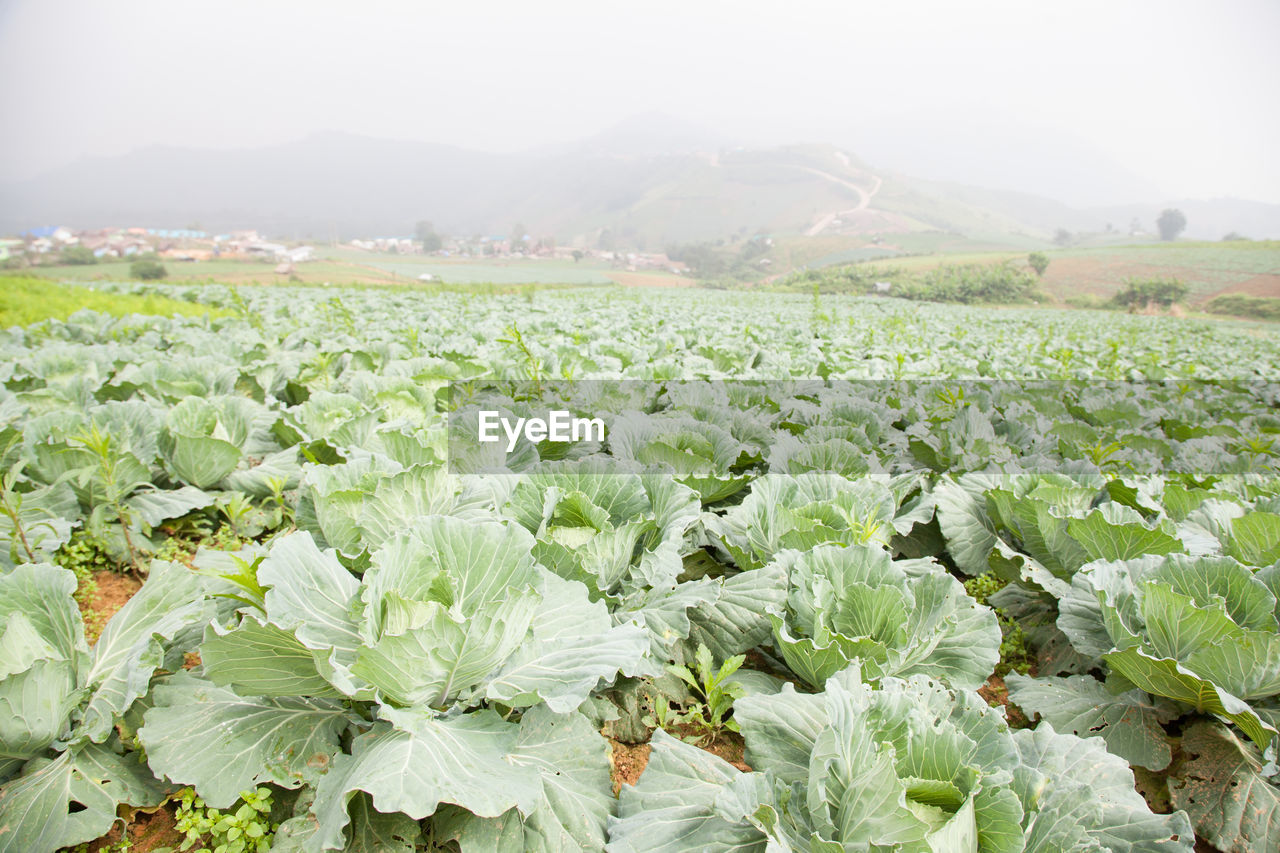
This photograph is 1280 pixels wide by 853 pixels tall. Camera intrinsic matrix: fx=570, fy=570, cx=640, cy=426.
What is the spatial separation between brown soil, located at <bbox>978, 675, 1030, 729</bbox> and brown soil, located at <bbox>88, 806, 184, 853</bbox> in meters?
2.81

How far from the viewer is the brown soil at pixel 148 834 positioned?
1.65 metres

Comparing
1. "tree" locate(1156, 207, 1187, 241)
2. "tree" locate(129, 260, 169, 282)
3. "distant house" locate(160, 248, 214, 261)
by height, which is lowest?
"tree" locate(129, 260, 169, 282)

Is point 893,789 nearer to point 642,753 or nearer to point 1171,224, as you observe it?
point 642,753

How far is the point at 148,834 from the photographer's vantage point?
1.68 m

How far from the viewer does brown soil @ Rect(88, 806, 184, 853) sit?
64.8 inches

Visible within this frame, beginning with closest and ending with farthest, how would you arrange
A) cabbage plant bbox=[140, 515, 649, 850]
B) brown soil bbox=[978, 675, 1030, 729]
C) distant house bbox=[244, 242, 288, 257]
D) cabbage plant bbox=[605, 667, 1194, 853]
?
cabbage plant bbox=[605, 667, 1194, 853] < cabbage plant bbox=[140, 515, 649, 850] < brown soil bbox=[978, 675, 1030, 729] < distant house bbox=[244, 242, 288, 257]

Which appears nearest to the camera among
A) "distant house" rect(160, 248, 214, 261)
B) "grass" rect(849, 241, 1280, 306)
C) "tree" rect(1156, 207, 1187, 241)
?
"grass" rect(849, 241, 1280, 306)

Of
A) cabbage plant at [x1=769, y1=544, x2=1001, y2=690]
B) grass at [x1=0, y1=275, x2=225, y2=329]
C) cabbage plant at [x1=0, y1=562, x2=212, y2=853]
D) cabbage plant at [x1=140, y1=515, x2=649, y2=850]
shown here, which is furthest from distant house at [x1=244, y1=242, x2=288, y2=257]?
cabbage plant at [x1=769, y1=544, x2=1001, y2=690]

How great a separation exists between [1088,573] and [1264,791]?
78cm

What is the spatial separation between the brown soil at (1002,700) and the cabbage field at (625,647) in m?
0.02

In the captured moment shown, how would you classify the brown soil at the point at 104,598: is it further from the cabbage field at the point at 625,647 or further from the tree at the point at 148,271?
the tree at the point at 148,271

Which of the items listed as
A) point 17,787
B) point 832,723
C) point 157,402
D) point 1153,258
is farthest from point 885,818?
point 1153,258

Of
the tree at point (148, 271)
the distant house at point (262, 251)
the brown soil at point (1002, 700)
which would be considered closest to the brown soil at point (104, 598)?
the brown soil at point (1002, 700)

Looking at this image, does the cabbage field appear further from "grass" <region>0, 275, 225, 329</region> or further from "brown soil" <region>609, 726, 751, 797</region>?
"grass" <region>0, 275, 225, 329</region>
